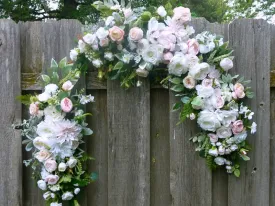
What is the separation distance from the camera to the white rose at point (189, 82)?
1.88m

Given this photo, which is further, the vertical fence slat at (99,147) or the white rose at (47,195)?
the vertical fence slat at (99,147)

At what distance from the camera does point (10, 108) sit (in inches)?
78.1

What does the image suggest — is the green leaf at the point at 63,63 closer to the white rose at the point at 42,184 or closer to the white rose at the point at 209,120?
the white rose at the point at 42,184

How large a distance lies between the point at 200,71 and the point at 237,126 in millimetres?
343

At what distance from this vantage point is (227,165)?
6.43ft

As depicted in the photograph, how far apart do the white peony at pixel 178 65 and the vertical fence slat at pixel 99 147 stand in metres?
0.41

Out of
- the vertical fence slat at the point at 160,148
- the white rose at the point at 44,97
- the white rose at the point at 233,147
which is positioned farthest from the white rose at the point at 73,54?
the white rose at the point at 233,147

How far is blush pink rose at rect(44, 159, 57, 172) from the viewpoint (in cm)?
186

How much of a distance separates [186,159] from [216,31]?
28.8 inches

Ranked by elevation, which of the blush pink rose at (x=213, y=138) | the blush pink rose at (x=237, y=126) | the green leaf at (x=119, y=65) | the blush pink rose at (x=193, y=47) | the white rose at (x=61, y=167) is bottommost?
the white rose at (x=61, y=167)

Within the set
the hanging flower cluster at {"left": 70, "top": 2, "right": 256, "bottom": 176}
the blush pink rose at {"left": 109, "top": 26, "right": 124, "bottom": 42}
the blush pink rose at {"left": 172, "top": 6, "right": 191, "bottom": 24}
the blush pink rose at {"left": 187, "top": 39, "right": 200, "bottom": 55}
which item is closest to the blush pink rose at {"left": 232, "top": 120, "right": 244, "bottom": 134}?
the hanging flower cluster at {"left": 70, "top": 2, "right": 256, "bottom": 176}

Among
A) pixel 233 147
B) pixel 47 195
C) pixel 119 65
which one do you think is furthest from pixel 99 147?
pixel 233 147

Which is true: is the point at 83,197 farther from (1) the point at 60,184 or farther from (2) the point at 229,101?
(2) the point at 229,101

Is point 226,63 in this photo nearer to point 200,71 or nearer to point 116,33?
point 200,71
